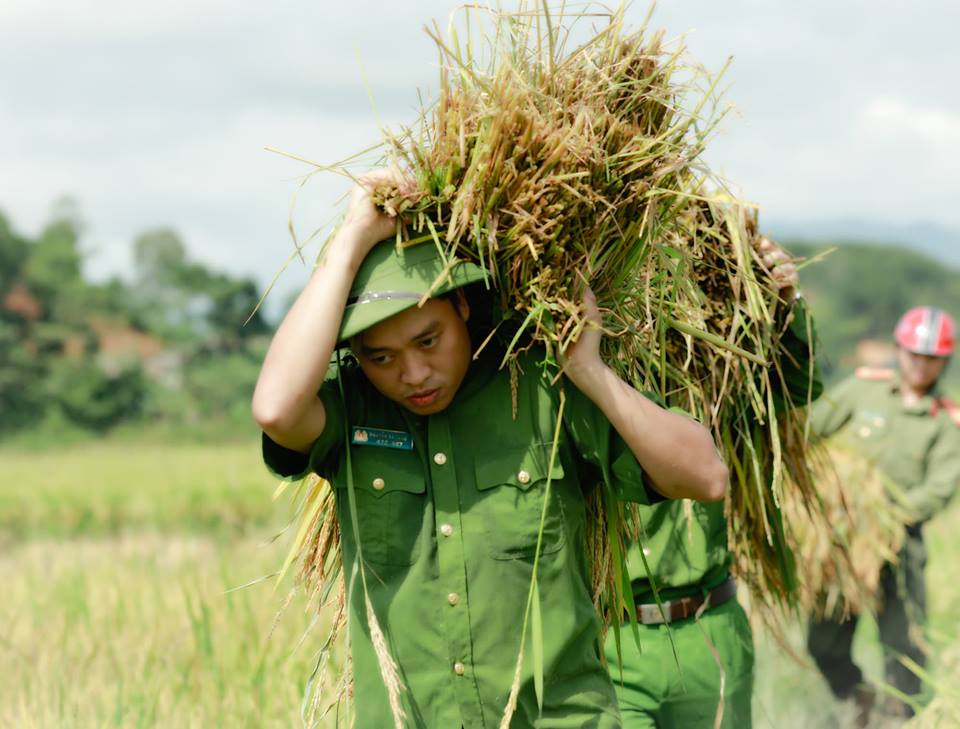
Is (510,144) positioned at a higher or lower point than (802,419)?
higher

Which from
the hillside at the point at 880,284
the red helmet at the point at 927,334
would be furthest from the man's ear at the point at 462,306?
the hillside at the point at 880,284

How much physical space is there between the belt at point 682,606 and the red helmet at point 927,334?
326 centimetres

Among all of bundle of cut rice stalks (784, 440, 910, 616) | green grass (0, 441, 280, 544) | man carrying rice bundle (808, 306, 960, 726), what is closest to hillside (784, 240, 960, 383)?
green grass (0, 441, 280, 544)

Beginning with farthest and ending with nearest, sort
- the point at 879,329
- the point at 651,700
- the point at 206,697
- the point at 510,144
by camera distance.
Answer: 1. the point at 879,329
2. the point at 206,697
3. the point at 651,700
4. the point at 510,144

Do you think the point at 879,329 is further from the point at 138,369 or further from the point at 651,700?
the point at 651,700

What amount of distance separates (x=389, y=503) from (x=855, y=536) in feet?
13.0

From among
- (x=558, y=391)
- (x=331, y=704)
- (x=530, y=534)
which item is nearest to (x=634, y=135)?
(x=558, y=391)

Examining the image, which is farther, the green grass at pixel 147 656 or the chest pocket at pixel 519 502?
the green grass at pixel 147 656

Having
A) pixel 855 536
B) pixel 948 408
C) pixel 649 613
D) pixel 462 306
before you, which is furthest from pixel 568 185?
pixel 948 408

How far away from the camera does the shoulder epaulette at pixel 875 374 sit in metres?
6.38

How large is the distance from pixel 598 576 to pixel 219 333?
37.5m

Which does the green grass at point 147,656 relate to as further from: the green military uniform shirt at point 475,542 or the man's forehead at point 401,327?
the man's forehead at point 401,327

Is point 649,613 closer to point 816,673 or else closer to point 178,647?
point 178,647

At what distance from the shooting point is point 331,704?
276 cm
